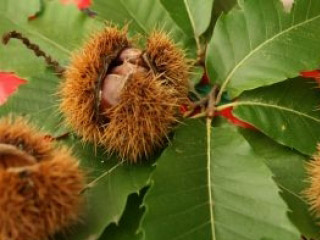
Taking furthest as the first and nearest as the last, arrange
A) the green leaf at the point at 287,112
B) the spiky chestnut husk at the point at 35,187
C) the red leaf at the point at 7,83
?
the red leaf at the point at 7,83, the green leaf at the point at 287,112, the spiky chestnut husk at the point at 35,187

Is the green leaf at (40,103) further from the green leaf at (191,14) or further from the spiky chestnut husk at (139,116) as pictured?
the green leaf at (191,14)

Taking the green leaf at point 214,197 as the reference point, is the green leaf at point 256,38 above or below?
above

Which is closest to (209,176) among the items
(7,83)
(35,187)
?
(35,187)

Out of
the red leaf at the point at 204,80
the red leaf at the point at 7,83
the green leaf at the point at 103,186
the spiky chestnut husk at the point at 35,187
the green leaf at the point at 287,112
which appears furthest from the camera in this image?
the red leaf at the point at 7,83

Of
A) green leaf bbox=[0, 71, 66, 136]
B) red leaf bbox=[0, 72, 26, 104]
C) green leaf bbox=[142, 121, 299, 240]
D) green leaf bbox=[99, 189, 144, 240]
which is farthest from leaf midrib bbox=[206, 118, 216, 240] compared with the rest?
red leaf bbox=[0, 72, 26, 104]

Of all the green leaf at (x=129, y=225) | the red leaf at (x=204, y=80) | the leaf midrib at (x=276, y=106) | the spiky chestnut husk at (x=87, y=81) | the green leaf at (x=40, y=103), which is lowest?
the green leaf at (x=129, y=225)

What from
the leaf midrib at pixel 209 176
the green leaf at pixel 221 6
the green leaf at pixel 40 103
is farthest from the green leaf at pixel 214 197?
the green leaf at pixel 221 6
